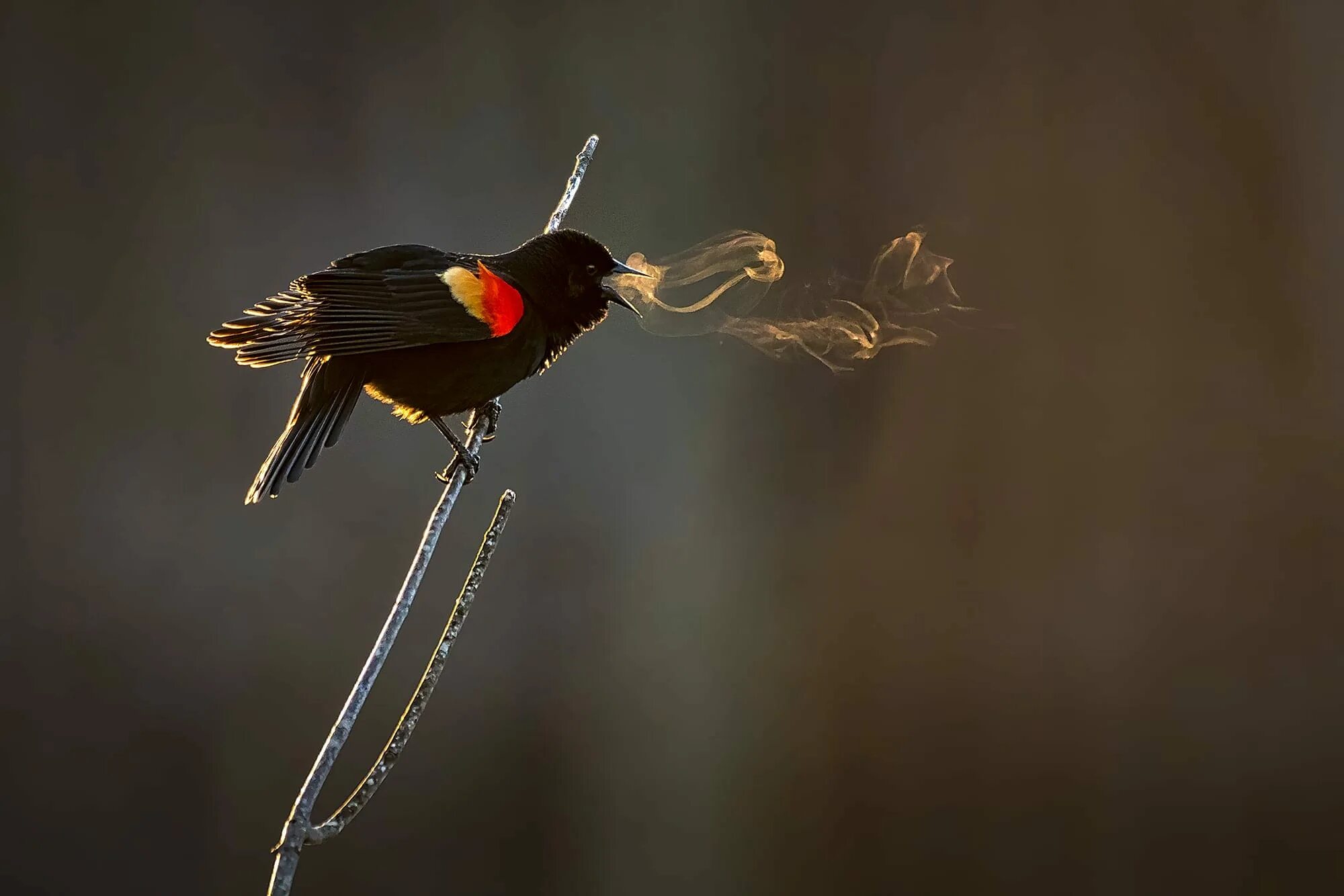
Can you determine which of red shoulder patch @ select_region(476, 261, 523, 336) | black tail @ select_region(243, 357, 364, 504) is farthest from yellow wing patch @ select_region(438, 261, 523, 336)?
black tail @ select_region(243, 357, 364, 504)

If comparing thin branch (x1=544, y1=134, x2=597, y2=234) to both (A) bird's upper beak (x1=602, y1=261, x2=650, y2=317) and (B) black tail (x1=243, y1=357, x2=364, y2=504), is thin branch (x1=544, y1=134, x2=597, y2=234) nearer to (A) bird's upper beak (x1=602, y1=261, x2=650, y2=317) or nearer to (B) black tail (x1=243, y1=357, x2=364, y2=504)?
(A) bird's upper beak (x1=602, y1=261, x2=650, y2=317)

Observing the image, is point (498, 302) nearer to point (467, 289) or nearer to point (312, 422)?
point (467, 289)

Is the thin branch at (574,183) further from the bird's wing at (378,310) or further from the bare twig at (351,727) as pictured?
the bare twig at (351,727)

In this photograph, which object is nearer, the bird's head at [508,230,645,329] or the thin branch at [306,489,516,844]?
the thin branch at [306,489,516,844]

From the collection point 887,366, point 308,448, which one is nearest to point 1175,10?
point 887,366

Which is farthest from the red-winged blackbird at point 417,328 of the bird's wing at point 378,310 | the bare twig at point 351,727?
the bare twig at point 351,727

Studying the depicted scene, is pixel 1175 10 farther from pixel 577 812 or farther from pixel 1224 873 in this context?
pixel 577 812
